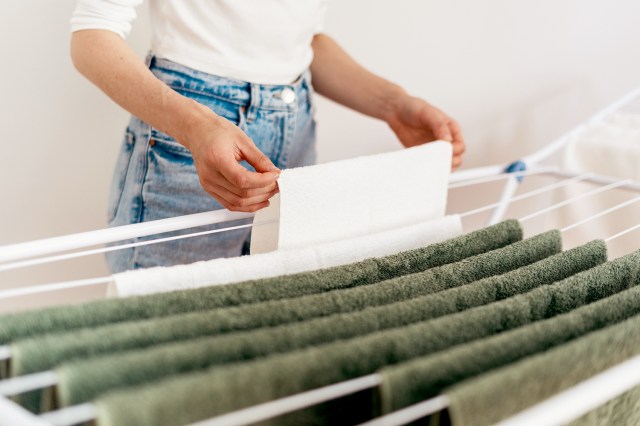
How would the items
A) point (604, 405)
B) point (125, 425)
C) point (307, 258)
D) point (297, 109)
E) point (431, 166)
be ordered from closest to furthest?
point (125, 425)
point (604, 405)
point (307, 258)
point (431, 166)
point (297, 109)

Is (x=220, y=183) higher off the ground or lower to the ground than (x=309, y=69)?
lower

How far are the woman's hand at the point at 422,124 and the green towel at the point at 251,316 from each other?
26 centimetres

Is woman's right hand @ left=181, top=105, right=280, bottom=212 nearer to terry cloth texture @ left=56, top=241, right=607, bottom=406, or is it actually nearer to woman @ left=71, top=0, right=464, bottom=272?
woman @ left=71, top=0, right=464, bottom=272

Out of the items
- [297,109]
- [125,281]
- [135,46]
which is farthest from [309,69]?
[125,281]

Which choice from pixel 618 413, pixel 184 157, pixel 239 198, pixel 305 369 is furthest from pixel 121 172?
pixel 618 413

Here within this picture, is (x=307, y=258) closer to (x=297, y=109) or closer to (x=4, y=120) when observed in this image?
(x=297, y=109)

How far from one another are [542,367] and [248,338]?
0.21 meters

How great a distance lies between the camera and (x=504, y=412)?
44 cm

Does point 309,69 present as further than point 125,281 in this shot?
Yes

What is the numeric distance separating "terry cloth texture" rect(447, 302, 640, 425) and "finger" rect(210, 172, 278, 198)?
0.97 ft

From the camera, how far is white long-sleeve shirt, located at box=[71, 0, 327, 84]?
82 centimetres

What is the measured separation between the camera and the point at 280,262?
64 cm

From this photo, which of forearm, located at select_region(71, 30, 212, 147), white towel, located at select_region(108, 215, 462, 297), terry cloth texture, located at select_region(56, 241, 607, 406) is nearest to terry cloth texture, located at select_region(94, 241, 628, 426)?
terry cloth texture, located at select_region(56, 241, 607, 406)

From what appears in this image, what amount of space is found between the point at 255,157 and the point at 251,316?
0.19 metres
